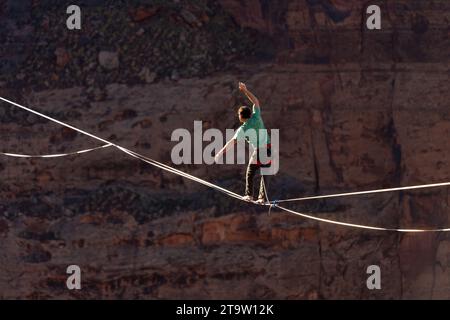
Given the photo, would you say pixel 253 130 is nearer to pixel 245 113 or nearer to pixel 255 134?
pixel 255 134

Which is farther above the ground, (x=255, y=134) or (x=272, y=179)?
(x=272, y=179)

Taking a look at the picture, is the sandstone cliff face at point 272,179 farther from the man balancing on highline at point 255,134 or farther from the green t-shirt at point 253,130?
the green t-shirt at point 253,130

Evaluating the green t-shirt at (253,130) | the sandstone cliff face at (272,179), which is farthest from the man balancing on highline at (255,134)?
the sandstone cliff face at (272,179)

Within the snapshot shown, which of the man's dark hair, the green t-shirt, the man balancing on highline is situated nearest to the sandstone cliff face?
the man balancing on highline

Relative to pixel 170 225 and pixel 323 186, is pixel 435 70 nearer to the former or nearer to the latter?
pixel 323 186

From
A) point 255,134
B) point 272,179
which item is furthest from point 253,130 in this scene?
point 272,179

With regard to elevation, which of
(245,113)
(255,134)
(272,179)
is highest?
(245,113)

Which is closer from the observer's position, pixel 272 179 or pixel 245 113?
pixel 245 113

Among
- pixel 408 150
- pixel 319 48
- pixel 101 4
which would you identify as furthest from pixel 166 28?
pixel 408 150
